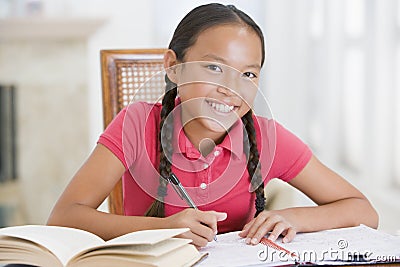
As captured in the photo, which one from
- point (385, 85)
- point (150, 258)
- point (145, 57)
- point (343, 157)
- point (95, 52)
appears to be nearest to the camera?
point (150, 258)

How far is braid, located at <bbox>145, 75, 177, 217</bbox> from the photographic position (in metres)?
1.33

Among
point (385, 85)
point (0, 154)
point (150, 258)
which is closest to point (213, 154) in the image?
A: point (150, 258)

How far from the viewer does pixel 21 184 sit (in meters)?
3.69

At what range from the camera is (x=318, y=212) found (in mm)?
Result: 1248

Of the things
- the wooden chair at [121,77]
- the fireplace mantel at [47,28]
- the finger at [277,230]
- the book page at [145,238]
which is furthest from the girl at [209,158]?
the fireplace mantel at [47,28]

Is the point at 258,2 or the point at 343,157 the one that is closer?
the point at 343,157

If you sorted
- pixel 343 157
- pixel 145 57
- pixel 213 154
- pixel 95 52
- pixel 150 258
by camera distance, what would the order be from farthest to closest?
pixel 95 52
pixel 343 157
pixel 145 57
pixel 213 154
pixel 150 258

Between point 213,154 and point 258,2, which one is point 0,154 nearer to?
point 258,2

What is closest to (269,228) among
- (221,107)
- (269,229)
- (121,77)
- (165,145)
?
(269,229)

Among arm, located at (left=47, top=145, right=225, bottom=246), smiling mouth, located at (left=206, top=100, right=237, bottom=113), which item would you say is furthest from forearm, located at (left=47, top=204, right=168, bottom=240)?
smiling mouth, located at (left=206, top=100, right=237, bottom=113)

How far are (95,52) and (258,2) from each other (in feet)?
2.75

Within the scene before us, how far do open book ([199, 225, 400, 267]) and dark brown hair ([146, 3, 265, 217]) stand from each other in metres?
0.25

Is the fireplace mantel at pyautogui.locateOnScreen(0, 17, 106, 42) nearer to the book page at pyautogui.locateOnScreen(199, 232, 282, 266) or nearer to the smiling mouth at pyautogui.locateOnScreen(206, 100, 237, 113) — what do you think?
the smiling mouth at pyautogui.locateOnScreen(206, 100, 237, 113)

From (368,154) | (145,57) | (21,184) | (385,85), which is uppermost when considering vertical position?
(145,57)
